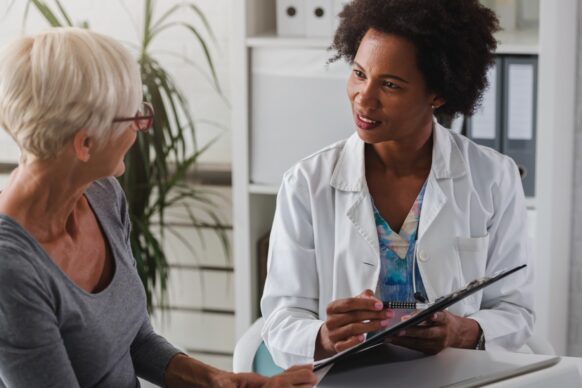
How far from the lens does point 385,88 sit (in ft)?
6.25

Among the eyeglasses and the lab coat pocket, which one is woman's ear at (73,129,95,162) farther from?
the lab coat pocket

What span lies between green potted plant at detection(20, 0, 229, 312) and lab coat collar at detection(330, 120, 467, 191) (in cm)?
95

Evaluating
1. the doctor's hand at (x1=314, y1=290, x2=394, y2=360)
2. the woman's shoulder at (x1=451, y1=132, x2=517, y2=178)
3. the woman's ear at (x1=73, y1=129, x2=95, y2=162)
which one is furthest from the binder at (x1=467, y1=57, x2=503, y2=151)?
the woman's ear at (x1=73, y1=129, x2=95, y2=162)

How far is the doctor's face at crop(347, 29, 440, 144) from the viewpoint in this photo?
1.89 metres

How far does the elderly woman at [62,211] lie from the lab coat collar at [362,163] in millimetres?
524

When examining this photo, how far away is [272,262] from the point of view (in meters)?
1.97

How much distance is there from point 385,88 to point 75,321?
78cm

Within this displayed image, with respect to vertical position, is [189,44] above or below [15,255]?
above

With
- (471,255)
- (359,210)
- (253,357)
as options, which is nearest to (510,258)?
(471,255)

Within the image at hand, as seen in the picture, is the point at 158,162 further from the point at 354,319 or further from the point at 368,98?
the point at 354,319

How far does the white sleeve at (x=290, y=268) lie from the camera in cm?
191

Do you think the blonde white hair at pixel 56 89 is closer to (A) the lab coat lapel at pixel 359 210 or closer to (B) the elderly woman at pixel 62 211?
(B) the elderly woman at pixel 62 211

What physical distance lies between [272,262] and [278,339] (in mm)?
178

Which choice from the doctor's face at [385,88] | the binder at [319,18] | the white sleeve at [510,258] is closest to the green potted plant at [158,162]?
the binder at [319,18]
